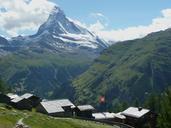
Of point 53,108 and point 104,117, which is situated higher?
point 53,108

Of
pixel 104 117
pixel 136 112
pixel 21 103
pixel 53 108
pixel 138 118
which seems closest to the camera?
pixel 53 108

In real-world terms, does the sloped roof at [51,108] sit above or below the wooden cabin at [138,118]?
above

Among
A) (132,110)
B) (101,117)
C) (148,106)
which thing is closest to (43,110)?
(101,117)

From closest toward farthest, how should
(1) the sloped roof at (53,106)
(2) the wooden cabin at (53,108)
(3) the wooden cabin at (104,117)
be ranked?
(2) the wooden cabin at (53,108) → (1) the sloped roof at (53,106) → (3) the wooden cabin at (104,117)

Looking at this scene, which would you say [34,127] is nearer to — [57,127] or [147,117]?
[57,127]

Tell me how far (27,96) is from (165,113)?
82.3m

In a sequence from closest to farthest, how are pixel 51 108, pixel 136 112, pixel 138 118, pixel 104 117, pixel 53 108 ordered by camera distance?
1. pixel 51 108
2. pixel 53 108
3. pixel 138 118
4. pixel 104 117
5. pixel 136 112

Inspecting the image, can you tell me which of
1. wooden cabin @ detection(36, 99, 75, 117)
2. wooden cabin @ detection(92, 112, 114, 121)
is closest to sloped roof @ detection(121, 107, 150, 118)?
wooden cabin @ detection(92, 112, 114, 121)

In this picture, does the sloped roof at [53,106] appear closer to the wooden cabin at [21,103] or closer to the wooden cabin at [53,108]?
the wooden cabin at [53,108]

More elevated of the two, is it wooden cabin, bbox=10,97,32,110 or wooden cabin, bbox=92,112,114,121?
wooden cabin, bbox=10,97,32,110

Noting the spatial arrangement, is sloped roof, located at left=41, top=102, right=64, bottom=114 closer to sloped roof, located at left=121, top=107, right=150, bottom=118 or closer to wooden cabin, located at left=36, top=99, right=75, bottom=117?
wooden cabin, located at left=36, top=99, right=75, bottom=117

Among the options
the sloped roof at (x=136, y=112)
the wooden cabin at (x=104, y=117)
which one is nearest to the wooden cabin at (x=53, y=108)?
the wooden cabin at (x=104, y=117)

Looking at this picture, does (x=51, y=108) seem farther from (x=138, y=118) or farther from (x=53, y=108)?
(x=138, y=118)

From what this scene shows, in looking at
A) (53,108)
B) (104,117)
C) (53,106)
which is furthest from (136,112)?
(53,108)
